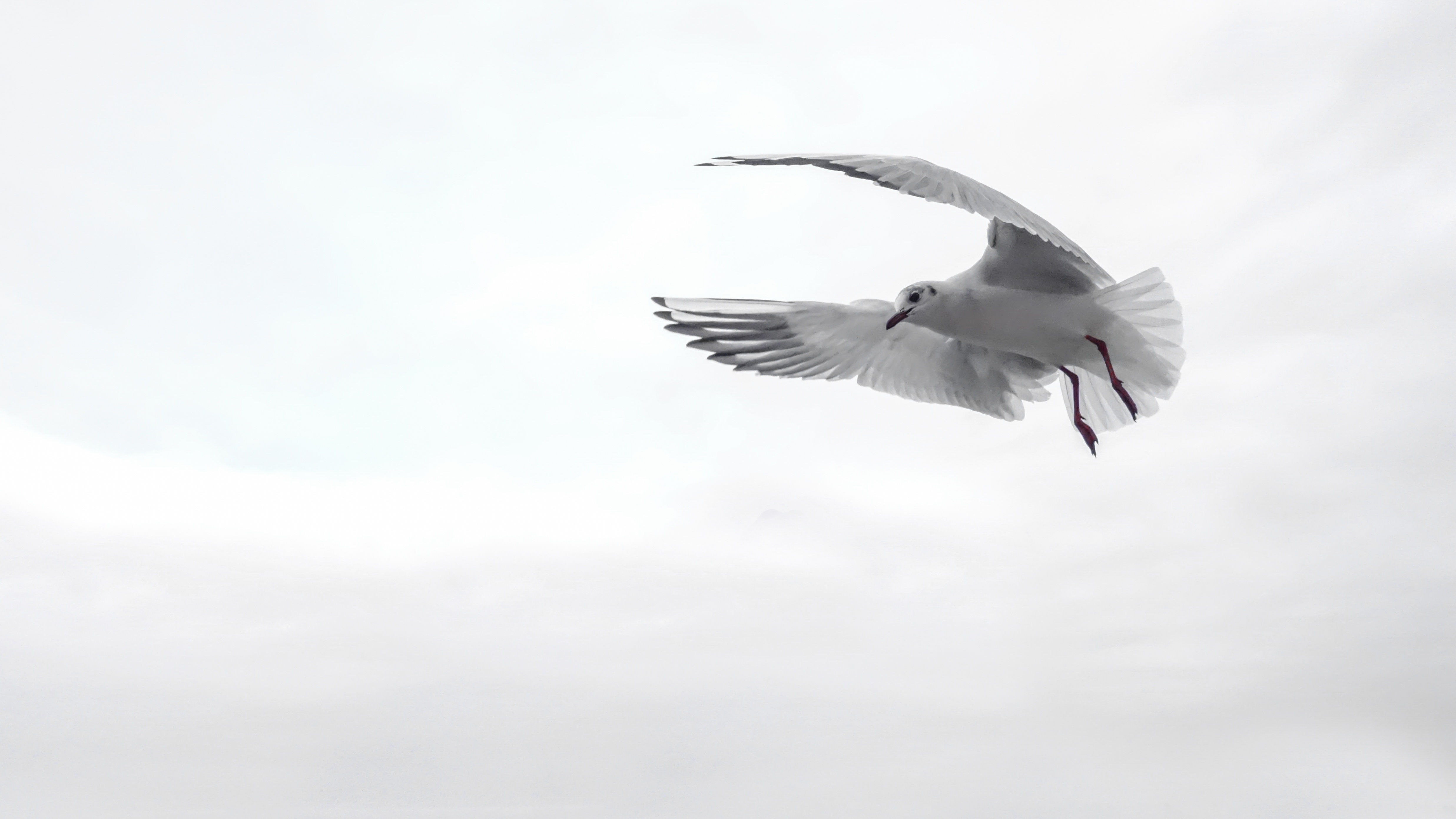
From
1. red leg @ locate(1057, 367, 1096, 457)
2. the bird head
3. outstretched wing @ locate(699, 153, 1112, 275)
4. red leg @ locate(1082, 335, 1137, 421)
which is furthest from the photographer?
red leg @ locate(1057, 367, 1096, 457)

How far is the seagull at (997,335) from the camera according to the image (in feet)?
10.0

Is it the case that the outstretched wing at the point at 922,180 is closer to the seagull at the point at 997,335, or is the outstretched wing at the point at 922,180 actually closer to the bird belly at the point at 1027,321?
the seagull at the point at 997,335

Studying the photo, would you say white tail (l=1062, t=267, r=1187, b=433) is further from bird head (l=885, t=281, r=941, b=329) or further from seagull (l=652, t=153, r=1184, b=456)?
bird head (l=885, t=281, r=941, b=329)

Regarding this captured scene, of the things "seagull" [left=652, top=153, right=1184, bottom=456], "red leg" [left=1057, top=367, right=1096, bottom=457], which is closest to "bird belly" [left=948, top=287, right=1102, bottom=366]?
"seagull" [left=652, top=153, right=1184, bottom=456]

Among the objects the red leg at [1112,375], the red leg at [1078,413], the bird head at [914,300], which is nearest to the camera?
the bird head at [914,300]

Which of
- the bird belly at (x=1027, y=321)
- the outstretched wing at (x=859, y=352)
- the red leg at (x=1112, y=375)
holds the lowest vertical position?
the red leg at (x=1112, y=375)

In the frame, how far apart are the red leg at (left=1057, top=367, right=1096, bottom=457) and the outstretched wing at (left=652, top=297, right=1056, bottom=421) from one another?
0.30 ft

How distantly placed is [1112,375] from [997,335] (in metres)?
0.38

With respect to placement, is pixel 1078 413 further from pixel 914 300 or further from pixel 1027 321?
pixel 914 300

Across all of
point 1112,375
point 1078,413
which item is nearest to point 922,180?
point 1112,375

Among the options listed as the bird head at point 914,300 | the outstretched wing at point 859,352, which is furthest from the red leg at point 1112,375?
the bird head at point 914,300

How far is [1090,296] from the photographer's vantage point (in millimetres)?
3133

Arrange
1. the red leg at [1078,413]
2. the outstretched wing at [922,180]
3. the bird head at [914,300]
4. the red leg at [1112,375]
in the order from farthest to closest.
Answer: the red leg at [1078,413] < the red leg at [1112,375] < the bird head at [914,300] < the outstretched wing at [922,180]

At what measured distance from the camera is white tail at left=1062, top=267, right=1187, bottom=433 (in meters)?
3.12
